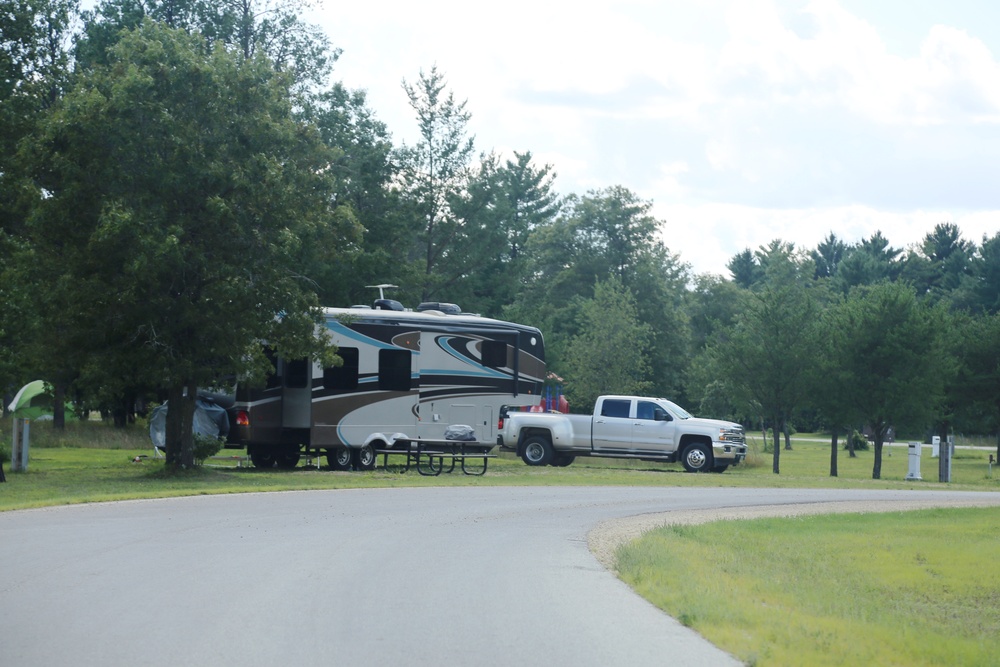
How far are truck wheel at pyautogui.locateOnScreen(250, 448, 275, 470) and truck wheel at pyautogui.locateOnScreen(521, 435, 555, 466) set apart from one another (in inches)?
283

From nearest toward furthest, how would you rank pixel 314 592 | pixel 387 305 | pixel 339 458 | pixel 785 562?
pixel 314 592, pixel 785 562, pixel 339 458, pixel 387 305

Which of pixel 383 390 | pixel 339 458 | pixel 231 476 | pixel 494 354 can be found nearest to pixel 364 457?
pixel 339 458

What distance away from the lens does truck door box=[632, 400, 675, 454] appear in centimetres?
3294

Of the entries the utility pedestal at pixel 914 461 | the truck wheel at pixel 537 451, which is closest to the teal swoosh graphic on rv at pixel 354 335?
the truck wheel at pixel 537 451

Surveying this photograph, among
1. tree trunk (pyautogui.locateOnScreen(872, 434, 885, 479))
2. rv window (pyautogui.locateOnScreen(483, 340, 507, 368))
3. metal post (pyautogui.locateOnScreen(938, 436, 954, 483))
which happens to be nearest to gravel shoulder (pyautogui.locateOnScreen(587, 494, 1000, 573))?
metal post (pyautogui.locateOnScreen(938, 436, 954, 483))

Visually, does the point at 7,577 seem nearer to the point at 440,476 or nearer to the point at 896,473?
the point at 440,476

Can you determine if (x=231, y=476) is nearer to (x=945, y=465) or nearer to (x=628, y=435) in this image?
(x=628, y=435)

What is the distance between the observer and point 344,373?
2870cm

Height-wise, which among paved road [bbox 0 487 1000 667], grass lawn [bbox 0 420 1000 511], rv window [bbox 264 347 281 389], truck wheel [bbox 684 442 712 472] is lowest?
grass lawn [bbox 0 420 1000 511]

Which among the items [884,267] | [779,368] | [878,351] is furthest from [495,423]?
[884,267]

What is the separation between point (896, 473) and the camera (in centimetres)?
4356

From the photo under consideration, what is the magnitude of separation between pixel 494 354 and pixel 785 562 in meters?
18.3

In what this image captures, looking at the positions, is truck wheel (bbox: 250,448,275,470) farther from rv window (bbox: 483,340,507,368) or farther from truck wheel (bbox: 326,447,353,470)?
rv window (bbox: 483,340,507,368)

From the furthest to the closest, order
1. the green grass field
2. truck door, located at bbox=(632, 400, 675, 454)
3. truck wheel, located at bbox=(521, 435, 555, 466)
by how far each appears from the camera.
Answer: truck wheel, located at bbox=(521, 435, 555, 466), truck door, located at bbox=(632, 400, 675, 454), the green grass field
